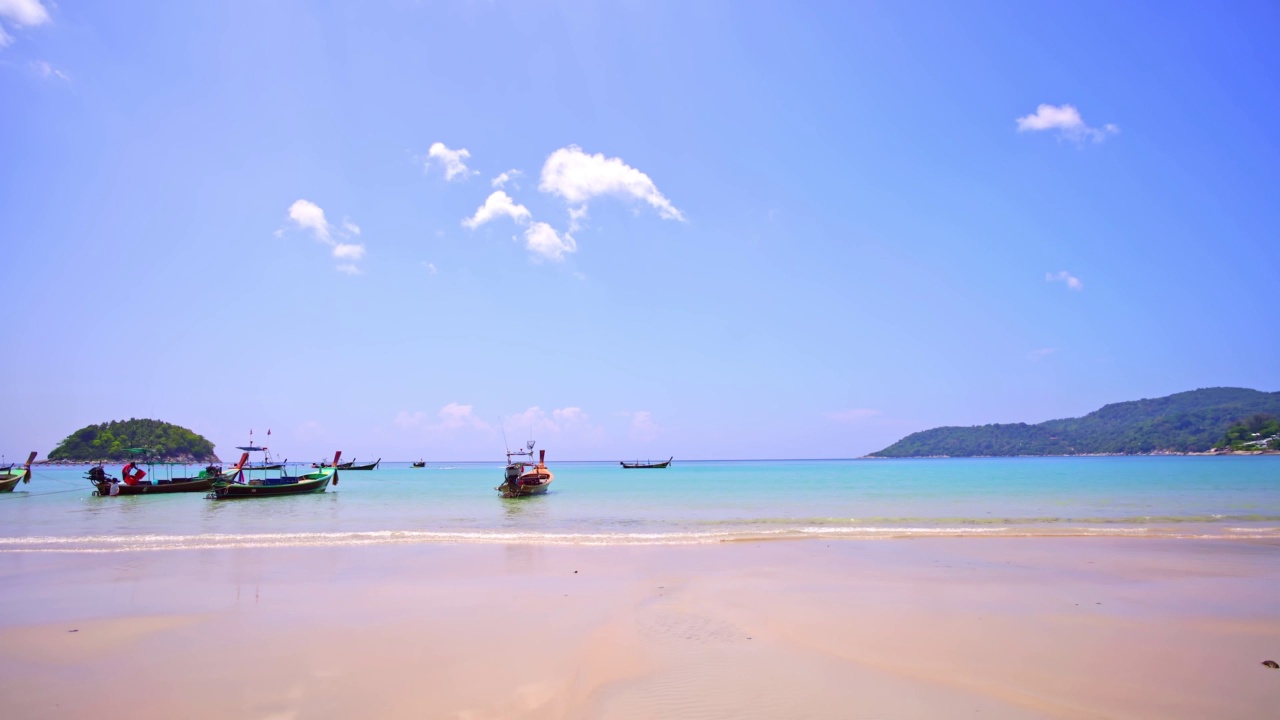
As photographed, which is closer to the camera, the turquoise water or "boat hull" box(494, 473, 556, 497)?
the turquoise water

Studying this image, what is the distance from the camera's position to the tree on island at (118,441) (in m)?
129

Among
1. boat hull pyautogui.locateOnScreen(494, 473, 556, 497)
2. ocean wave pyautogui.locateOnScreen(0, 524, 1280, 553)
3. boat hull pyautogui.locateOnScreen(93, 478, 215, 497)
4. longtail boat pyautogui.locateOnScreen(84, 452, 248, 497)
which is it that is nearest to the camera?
ocean wave pyautogui.locateOnScreen(0, 524, 1280, 553)

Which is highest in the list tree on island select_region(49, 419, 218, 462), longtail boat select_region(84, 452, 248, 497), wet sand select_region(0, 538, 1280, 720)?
tree on island select_region(49, 419, 218, 462)

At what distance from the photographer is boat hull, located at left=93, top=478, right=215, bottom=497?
1695 inches

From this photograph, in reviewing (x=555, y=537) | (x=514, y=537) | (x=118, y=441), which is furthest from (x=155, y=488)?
(x=118, y=441)

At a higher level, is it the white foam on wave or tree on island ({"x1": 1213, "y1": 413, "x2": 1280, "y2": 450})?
tree on island ({"x1": 1213, "y1": 413, "x2": 1280, "y2": 450})

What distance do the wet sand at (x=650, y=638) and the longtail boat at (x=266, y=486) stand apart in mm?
28925

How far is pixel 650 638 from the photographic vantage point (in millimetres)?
7859

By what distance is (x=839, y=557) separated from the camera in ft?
46.0

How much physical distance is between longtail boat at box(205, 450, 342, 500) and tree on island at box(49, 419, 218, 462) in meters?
107

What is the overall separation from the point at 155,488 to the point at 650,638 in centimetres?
5213

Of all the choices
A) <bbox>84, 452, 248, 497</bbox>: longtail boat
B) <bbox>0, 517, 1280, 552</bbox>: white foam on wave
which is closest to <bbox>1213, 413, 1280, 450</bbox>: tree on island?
<bbox>0, 517, 1280, 552</bbox>: white foam on wave

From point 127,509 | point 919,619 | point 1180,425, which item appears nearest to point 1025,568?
A: point 919,619

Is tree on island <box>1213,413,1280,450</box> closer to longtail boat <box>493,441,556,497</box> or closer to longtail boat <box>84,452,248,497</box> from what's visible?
longtail boat <box>493,441,556,497</box>
